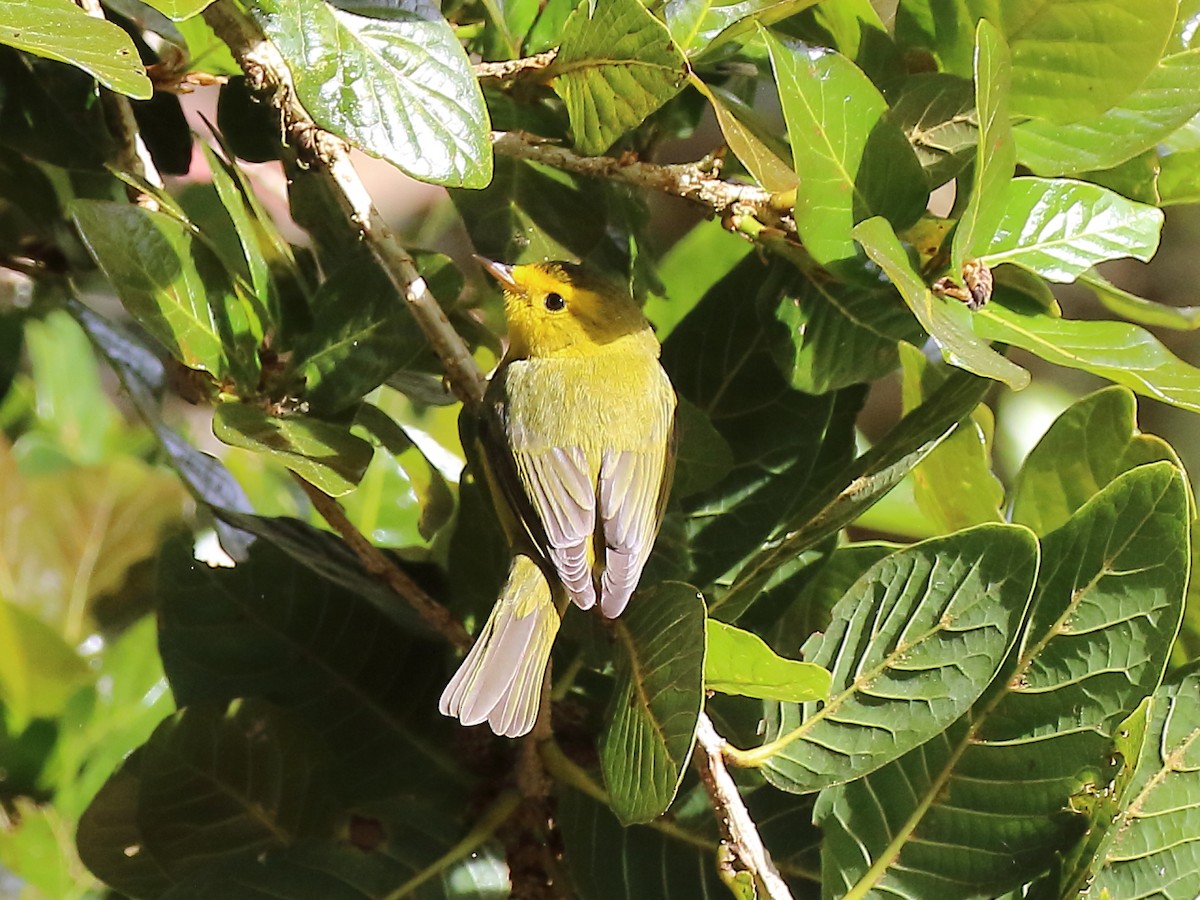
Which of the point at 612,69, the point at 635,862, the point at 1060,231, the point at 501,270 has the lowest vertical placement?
the point at 635,862

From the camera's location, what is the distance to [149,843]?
821 mm

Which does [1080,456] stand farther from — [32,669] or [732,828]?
[32,669]

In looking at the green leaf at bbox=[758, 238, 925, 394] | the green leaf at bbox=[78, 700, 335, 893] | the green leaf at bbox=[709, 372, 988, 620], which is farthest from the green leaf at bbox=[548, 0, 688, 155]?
the green leaf at bbox=[78, 700, 335, 893]

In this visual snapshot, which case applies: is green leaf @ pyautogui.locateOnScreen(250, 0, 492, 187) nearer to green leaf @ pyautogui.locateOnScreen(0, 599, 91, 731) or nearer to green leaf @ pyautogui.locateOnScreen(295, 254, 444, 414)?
green leaf @ pyautogui.locateOnScreen(295, 254, 444, 414)

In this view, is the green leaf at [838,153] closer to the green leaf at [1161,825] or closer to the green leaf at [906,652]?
the green leaf at [906,652]

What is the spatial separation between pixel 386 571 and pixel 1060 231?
0.46m

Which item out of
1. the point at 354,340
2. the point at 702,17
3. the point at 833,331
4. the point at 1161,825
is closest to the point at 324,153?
the point at 354,340

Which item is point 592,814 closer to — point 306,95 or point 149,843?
point 149,843

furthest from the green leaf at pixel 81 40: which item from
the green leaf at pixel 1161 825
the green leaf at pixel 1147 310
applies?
the green leaf at pixel 1161 825

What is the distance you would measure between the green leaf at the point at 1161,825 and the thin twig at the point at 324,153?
493 millimetres

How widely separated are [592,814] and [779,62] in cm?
48

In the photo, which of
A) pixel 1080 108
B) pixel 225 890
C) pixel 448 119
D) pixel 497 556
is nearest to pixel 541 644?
pixel 497 556

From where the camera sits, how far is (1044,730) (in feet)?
2.28

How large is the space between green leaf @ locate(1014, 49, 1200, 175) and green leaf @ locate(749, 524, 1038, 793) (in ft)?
0.71
